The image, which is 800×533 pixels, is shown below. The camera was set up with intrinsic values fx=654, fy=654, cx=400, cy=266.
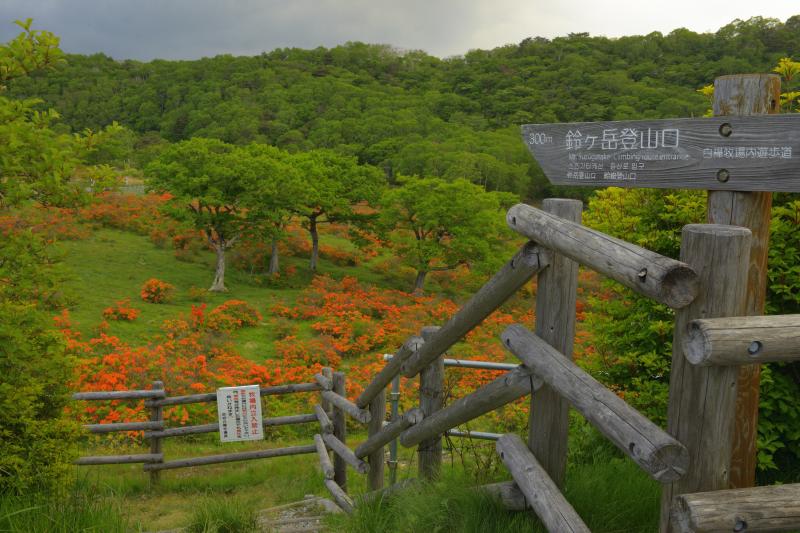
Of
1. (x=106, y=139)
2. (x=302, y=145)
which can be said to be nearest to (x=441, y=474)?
(x=106, y=139)

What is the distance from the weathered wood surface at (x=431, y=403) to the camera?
4.16 meters

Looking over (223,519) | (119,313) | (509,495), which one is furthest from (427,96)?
(509,495)

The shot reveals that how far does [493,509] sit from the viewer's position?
3.11 meters

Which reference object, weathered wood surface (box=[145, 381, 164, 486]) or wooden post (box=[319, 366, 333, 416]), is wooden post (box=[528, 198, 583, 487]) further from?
weathered wood surface (box=[145, 381, 164, 486])

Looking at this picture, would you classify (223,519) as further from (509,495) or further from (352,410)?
(509,495)

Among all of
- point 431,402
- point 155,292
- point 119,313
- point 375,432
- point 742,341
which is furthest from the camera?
point 155,292

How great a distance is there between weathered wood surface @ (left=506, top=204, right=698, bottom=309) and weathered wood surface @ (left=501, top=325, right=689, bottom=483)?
0.45m

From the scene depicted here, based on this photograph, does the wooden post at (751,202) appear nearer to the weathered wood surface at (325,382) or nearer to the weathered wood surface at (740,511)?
the weathered wood surface at (740,511)

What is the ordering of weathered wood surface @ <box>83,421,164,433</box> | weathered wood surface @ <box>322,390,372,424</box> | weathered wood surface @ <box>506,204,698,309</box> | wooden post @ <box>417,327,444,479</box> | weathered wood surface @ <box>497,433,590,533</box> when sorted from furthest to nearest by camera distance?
weathered wood surface @ <box>83,421,164,433</box>
weathered wood surface @ <box>322,390,372,424</box>
wooden post @ <box>417,327,444,479</box>
weathered wood surface @ <box>497,433,590,533</box>
weathered wood surface @ <box>506,204,698,309</box>

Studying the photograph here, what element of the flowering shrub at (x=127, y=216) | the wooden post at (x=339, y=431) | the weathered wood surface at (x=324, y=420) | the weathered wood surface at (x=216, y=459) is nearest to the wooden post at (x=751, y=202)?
the wooden post at (x=339, y=431)

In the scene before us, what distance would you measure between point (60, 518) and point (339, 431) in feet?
13.6

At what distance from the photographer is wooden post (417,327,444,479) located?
164 inches

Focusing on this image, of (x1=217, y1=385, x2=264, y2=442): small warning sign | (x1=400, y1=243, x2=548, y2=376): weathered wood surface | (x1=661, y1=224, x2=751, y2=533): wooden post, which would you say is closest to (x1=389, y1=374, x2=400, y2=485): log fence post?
(x1=400, y1=243, x2=548, y2=376): weathered wood surface

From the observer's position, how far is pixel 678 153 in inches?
111
